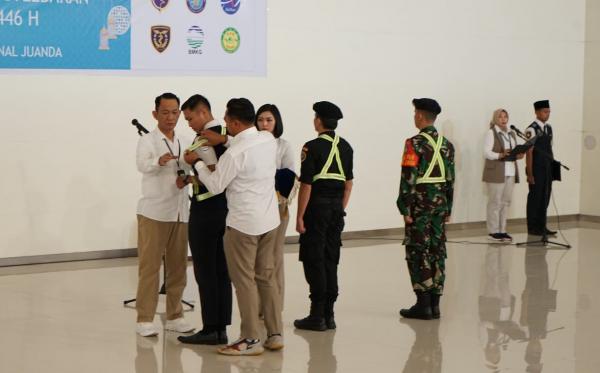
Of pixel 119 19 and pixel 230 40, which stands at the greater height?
pixel 119 19

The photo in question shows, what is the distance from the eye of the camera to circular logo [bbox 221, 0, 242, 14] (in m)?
10.8

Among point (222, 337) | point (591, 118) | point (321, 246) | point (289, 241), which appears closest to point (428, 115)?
point (321, 246)

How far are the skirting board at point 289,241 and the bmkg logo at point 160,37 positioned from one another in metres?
2.10

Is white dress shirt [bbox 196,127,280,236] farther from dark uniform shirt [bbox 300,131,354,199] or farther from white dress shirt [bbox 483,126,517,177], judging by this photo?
white dress shirt [bbox 483,126,517,177]

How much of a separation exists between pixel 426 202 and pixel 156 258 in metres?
2.02

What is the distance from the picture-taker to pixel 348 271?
9797mm

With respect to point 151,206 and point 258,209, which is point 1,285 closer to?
point 151,206

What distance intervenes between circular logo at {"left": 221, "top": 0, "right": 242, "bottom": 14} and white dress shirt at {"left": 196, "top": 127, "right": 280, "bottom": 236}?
16.0 feet

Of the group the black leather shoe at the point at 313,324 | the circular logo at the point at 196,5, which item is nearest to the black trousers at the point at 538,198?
the circular logo at the point at 196,5

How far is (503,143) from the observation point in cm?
1216

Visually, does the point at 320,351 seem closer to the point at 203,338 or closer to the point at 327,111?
the point at 203,338

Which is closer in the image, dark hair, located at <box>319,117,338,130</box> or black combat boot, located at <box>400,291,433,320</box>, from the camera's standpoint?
dark hair, located at <box>319,117,338,130</box>

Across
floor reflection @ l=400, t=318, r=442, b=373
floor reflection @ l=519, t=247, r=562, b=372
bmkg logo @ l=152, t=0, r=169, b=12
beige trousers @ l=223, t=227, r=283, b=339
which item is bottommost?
floor reflection @ l=400, t=318, r=442, b=373

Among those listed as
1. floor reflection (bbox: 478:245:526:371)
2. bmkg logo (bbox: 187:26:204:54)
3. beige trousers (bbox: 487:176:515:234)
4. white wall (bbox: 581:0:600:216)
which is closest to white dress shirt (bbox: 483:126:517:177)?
beige trousers (bbox: 487:176:515:234)
